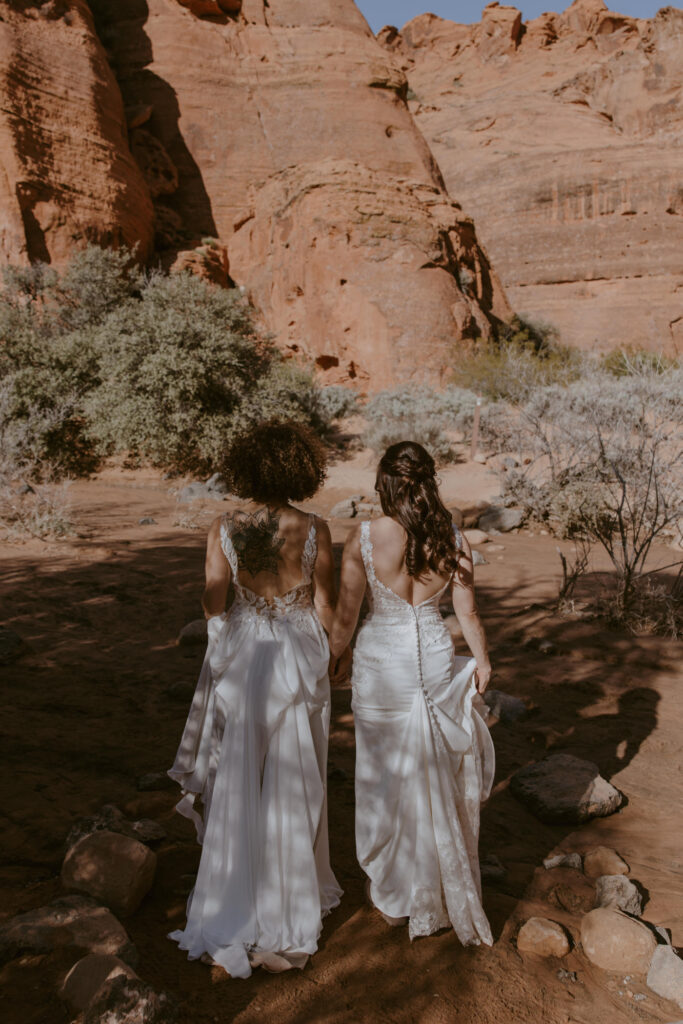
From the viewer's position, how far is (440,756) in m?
2.29

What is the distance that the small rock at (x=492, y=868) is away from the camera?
277cm

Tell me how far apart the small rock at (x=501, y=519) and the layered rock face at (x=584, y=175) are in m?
15.6

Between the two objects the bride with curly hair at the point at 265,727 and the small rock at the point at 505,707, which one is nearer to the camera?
the bride with curly hair at the point at 265,727

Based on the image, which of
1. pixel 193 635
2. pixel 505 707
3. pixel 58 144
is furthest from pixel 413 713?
pixel 58 144

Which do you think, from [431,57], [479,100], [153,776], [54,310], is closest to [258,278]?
[54,310]

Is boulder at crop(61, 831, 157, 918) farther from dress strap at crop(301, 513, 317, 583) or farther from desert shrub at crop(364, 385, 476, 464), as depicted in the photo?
desert shrub at crop(364, 385, 476, 464)

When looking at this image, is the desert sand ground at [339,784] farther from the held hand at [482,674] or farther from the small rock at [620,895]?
the held hand at [482,674]

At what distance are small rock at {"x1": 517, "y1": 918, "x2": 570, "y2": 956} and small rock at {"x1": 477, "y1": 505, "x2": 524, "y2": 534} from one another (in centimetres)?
816

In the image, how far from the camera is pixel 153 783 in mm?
3285

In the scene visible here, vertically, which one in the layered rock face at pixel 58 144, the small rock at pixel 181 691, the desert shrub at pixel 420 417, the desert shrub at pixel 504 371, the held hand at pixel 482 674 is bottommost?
the small rock at pixel 181 691

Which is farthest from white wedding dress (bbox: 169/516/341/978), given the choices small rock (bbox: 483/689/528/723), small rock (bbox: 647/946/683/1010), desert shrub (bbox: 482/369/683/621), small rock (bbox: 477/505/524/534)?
small rock (bbox: 477/505/524/534)

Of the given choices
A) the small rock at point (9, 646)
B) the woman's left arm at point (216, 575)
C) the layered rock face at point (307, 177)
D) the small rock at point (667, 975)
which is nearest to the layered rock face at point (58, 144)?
the layered rock face at point (307, 177)

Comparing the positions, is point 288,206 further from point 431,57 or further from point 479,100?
point 431,57

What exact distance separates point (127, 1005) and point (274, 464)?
1.56 metres
